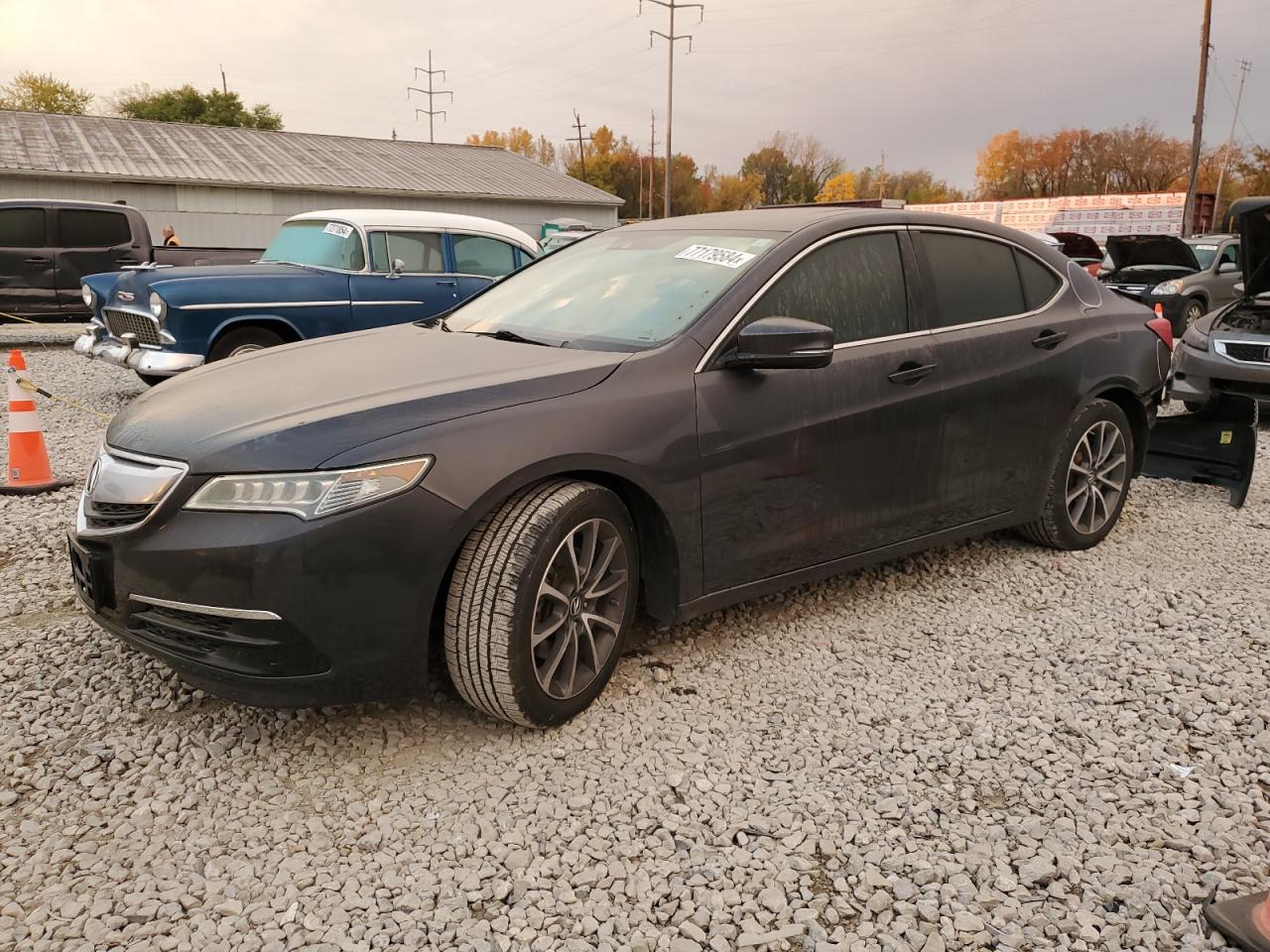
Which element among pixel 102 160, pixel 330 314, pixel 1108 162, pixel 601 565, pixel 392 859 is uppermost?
pixel 1108 162

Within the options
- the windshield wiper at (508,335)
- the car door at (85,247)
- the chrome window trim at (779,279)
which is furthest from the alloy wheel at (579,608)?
the car door at (85,247)

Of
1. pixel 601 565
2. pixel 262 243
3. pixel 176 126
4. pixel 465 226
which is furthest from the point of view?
pixel 176 126

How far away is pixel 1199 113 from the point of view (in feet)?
92.3

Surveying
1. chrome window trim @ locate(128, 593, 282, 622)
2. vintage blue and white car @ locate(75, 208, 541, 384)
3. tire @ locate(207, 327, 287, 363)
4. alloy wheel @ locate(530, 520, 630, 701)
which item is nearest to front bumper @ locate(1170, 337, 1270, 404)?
vintage blue and white car @ locate(75, 208, 541, 384)

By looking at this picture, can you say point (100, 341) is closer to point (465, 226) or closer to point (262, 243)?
point (465, 226)

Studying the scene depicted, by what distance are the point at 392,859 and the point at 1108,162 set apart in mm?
83216

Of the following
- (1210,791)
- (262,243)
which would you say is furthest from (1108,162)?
(1210,791)

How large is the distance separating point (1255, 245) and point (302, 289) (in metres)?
7.33

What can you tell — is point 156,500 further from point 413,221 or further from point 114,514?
point 413,221

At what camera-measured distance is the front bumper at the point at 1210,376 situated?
24.8 ft

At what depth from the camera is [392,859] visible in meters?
2.46

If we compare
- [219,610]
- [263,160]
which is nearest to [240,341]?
[219,610]

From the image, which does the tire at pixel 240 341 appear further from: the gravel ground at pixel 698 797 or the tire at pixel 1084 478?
the tire at pixel 1084 478

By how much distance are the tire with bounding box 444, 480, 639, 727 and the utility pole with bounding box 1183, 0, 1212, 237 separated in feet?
99.1
